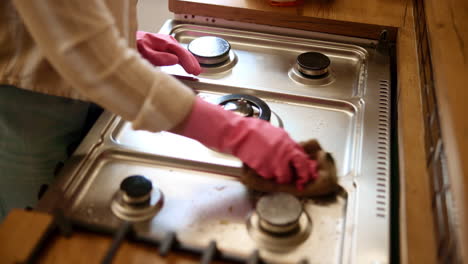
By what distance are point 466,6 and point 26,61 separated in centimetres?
65

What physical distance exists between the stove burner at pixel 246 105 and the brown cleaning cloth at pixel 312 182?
127 mm

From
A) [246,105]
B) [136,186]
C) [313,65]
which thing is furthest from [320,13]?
[136,186]

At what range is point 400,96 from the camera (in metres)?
0.77

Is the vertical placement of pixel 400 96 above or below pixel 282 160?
above

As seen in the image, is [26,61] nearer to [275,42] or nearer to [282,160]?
[282,160]

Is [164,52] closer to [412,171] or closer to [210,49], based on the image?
[210,49]

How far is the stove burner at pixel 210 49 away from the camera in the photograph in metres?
0.91

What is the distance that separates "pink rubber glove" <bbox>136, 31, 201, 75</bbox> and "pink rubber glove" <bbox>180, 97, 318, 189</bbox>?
243 mm

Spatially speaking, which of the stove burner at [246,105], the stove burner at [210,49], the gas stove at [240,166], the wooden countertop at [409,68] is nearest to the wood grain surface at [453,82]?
the wooden countertop at [409,68]

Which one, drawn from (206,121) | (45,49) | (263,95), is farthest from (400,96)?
(45,49)

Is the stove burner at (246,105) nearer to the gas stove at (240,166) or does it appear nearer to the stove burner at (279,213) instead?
the gas stove at (240,166)

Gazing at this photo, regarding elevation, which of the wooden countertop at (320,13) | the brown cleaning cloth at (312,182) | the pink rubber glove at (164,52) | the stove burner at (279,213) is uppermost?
the wooden countertop at (320,13)

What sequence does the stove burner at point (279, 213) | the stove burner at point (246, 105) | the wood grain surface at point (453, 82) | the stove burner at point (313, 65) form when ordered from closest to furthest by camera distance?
the wood grain surface at point (453, 82) → the stove burner at point (279, 213) → the stove burner at point (246, 105) → the stove burner at point (313, 65)

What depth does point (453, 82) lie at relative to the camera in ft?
1.90
